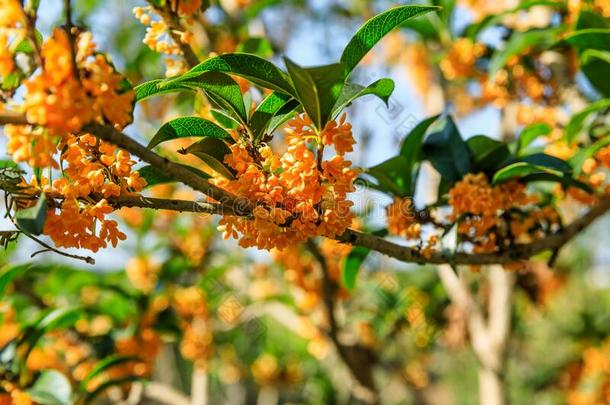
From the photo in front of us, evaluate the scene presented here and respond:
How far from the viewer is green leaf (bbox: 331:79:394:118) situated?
4.51 ft

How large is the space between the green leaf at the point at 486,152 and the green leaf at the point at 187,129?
88cm

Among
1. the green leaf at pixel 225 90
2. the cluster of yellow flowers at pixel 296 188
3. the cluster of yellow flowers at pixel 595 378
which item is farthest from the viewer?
the cluster of yellow flowers at pixel 595 378

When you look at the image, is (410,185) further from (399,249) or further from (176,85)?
(176,85)

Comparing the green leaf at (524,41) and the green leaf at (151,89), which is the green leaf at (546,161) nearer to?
the green leaf at (524,41)

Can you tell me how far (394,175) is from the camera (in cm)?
191

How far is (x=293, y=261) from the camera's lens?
3.59 metres

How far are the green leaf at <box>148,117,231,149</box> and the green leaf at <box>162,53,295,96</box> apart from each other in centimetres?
10

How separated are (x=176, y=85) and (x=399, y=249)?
27.1 inches

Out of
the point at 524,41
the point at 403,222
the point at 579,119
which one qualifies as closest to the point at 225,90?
the point at 403,222

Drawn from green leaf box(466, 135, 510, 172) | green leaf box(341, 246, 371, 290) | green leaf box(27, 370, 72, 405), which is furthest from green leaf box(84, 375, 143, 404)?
green leaf box(466, 135, 510, 172)

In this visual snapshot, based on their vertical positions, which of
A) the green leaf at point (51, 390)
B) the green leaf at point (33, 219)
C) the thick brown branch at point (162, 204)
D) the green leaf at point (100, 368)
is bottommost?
the green leaf at point (51, 390)

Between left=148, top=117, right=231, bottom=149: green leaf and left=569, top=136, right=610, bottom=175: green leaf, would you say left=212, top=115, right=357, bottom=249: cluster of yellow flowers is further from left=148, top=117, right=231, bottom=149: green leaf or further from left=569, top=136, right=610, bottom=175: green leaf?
left=569, top=136, right=610, bottom=175: green leaf

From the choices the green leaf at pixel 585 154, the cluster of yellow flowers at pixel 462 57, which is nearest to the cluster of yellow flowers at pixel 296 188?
the green leaf at pixel 585 154

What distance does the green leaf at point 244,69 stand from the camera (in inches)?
51.9
